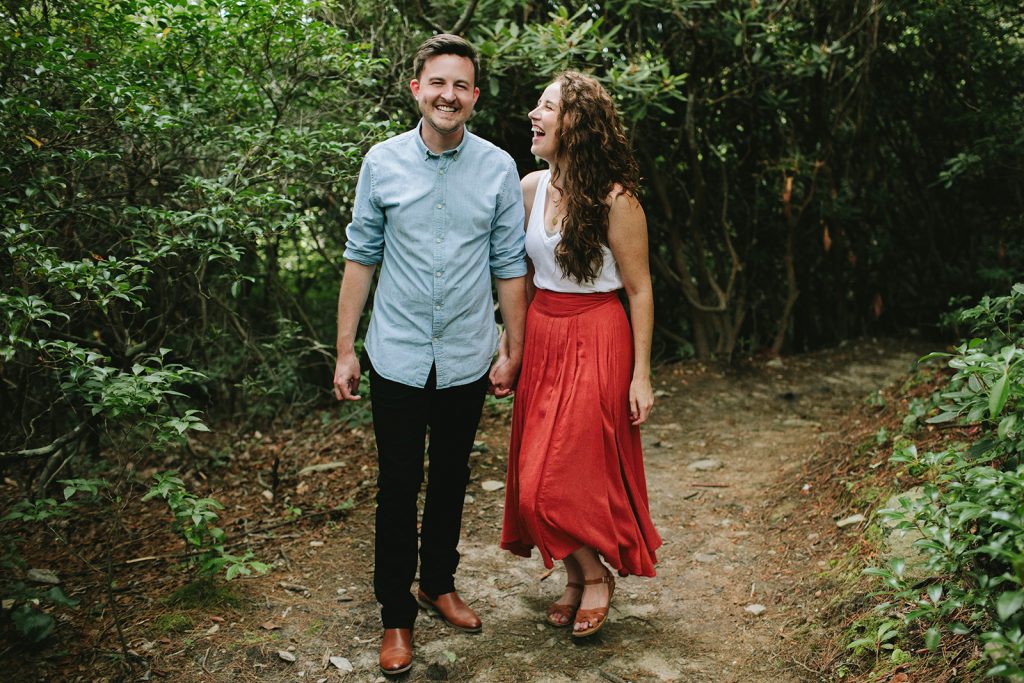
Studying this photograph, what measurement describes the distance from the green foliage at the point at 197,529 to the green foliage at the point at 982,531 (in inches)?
86.4

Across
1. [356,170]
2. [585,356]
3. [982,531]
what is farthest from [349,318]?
[982,531]

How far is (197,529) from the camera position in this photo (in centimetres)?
309

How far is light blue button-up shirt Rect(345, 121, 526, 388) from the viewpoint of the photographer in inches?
108

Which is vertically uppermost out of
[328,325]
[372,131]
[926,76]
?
[926,76]

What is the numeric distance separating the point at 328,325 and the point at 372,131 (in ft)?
7.63

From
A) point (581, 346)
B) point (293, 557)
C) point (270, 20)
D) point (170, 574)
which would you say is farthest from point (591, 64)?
point (170, 574)

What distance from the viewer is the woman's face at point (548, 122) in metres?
2.85

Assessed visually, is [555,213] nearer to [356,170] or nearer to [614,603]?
[614,603]

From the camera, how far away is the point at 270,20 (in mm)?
3756

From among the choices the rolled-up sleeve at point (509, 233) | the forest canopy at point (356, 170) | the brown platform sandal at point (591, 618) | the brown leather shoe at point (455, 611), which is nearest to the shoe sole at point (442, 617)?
the brown leather shoe at point (455, 611)

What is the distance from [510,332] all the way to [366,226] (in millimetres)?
660

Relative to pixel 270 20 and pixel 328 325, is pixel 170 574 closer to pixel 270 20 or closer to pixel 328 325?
pixel 270 20

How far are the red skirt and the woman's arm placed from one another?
0.18 ft

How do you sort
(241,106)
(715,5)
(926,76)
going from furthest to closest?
(926,76), (715,5), (241,106)
